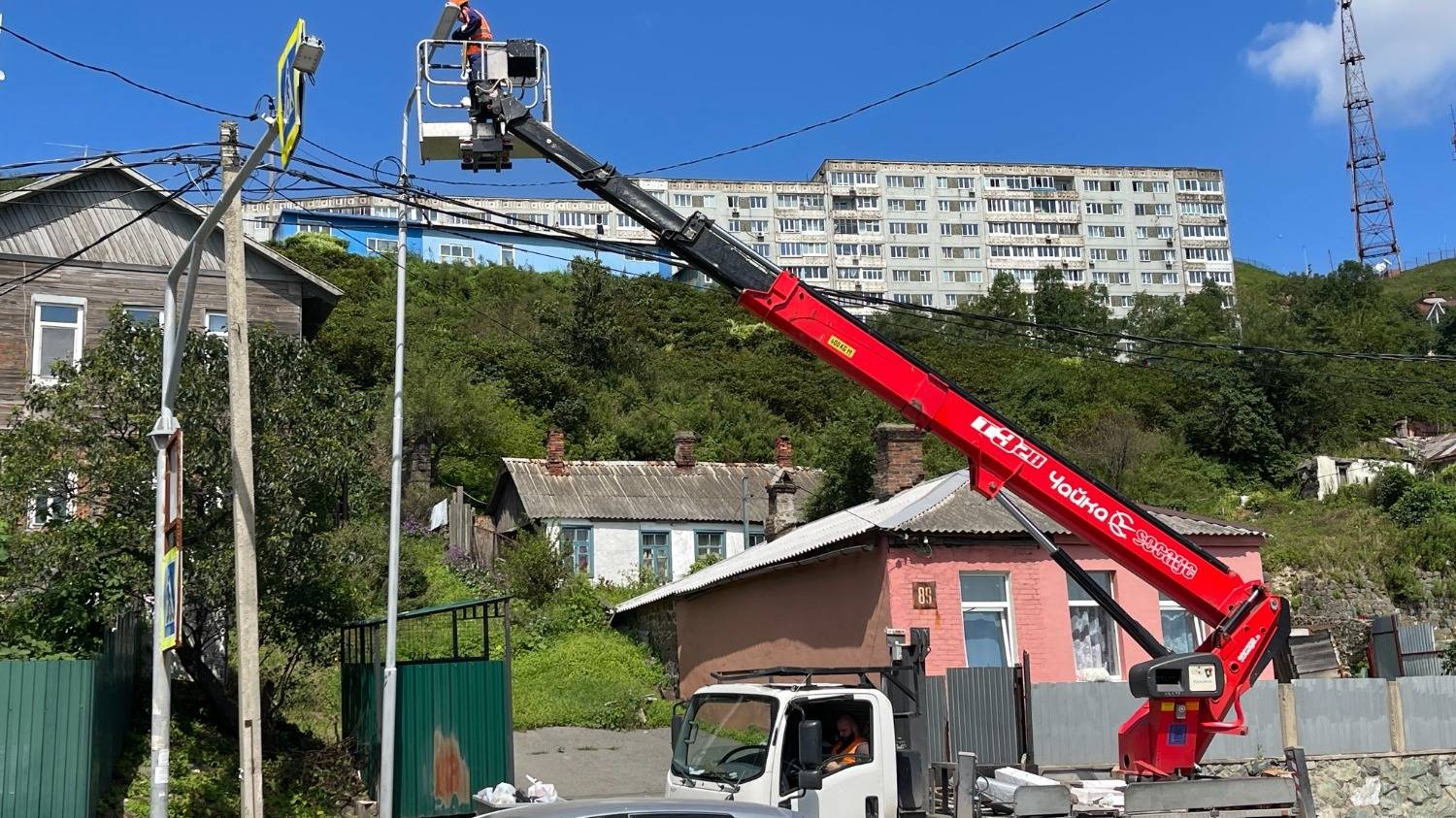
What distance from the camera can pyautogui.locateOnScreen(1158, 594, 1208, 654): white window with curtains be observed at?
19.2 m

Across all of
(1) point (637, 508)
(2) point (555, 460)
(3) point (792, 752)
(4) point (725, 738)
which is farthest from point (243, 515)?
(2) point (555, 460)

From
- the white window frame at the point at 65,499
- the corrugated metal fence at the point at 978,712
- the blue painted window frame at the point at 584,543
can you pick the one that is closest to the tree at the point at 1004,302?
the blue painted window frame at the point at 584,543

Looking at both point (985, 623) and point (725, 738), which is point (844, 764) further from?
point (985, 623)

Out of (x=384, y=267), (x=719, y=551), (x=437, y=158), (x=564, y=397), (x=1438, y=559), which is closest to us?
(x=437, y=158)

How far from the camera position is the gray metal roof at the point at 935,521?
1792 centimetres

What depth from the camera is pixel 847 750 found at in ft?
32.2

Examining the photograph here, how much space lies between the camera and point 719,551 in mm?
37812

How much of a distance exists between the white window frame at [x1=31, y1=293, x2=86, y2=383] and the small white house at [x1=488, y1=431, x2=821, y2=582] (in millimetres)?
13608

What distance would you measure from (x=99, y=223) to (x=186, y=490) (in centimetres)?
1402

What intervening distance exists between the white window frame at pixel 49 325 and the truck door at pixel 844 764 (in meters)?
20.5

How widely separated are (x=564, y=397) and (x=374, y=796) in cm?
4105

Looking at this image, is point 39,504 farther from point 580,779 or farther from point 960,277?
point 960,277

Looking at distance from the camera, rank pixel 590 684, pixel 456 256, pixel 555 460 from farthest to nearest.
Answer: pixel 456 256 < pixel 555 460 < pixel 590 684

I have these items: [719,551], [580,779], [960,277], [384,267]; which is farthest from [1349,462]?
[960,277]
